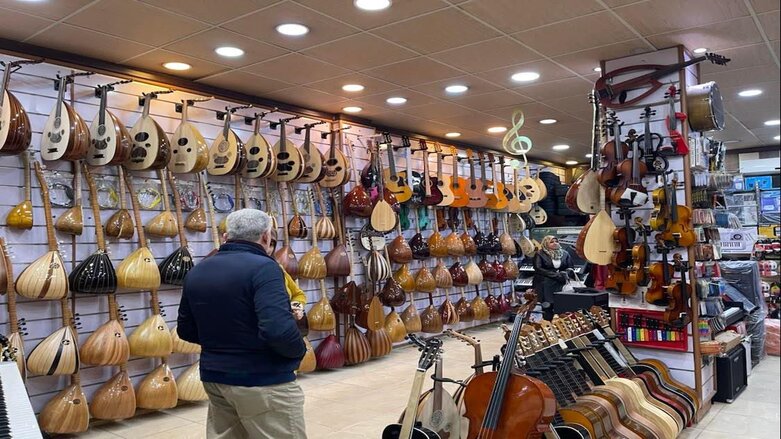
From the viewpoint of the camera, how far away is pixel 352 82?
5172 mm

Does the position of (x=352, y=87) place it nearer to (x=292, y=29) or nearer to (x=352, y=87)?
(x=352, y=87)

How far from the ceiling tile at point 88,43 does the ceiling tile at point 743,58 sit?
419 cm

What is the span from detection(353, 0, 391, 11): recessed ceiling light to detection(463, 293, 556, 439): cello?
1.98 m

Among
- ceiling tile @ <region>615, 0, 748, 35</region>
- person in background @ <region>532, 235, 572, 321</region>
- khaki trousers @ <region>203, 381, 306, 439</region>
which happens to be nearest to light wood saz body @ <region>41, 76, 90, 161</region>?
khaki trousers @ <region>203, 381, 306, 439</region>

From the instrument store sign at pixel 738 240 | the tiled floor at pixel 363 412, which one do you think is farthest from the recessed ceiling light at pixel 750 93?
the tiled floor at pixel 363 412

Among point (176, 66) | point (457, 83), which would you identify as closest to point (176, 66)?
point (176, 66)

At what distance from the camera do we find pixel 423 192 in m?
7.25

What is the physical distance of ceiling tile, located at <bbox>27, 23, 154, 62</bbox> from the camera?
3895mm

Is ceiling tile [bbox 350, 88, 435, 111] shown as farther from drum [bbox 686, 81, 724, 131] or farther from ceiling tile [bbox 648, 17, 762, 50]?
drum [bbox 686, 81, 724, 131]

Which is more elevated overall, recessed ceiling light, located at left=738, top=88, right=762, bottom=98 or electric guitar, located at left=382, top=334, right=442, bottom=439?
recessed ceiling light, located at left=738, top=88, right=762, bottom=98

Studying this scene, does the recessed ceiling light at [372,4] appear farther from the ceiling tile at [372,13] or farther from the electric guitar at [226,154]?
the electric guitar at [226,154]

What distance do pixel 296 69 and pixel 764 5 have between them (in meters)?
3.15

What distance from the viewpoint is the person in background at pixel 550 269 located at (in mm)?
7625

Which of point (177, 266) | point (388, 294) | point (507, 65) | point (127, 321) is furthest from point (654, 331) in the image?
point (127, 321)
